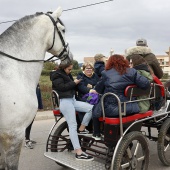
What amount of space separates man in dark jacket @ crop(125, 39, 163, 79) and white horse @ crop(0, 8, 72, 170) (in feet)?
4.78

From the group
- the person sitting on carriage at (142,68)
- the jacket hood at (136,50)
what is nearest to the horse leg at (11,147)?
the person sitting on carriage at (142,68)

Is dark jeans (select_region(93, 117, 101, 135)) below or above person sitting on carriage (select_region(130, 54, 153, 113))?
below

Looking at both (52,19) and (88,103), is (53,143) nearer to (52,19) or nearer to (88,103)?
(88,103)

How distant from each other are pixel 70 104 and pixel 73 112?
13cm

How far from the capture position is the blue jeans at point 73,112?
380 cm

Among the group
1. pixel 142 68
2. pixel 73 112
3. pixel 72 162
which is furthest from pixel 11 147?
pixel 142 68

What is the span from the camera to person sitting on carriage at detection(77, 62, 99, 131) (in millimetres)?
4121

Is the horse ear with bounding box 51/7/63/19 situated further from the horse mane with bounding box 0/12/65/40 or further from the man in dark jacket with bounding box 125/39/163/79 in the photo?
the man in dark jacket with bounding box 125/39/163/79

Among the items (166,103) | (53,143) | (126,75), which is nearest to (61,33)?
(126,75)

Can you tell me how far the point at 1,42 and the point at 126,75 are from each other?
165 cm

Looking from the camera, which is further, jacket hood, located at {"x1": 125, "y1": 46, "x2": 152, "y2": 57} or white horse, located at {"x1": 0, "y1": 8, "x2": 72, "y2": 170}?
jacket hood, located at {"x1": 125, "y1": 46, "x2": 152, "y2": 57}

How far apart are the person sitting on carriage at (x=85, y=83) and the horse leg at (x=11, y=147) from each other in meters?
1.37

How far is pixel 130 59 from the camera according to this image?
4.13 m

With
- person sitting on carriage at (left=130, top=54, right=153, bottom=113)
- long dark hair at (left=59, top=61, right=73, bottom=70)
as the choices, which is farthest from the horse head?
person sitting on carriage at (left=130, top=54, right=153, bottom=113)
